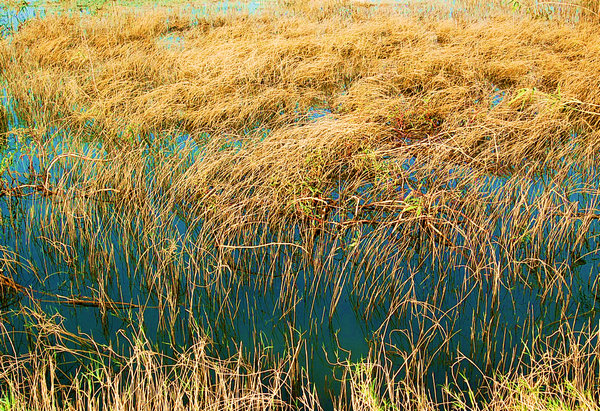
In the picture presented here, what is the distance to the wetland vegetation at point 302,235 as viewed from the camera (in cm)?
237

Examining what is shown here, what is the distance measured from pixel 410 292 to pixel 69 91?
4458mm

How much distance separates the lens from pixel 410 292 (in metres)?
2.91

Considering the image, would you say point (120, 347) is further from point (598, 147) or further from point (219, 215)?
point (598, 147)

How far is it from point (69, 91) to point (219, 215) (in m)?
3.24

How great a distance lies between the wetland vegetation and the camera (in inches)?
93.4

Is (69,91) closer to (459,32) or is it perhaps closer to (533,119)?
(533,119)

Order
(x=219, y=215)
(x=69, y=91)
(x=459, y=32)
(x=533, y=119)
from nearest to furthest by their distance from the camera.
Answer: (x=219, y=215) < (x=533, y=119) < (x=69, y=91) < (x=459, y=32)

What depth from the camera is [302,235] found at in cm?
338

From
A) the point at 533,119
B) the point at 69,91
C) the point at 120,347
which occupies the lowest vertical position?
the point at 120,347

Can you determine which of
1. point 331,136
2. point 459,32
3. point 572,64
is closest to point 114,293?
point 331,136

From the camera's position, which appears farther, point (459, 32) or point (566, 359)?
point (459, 32)

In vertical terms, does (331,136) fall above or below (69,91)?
below

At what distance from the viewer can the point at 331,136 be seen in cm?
418

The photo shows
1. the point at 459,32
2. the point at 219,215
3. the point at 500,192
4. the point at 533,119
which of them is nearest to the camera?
the point at 219,215
